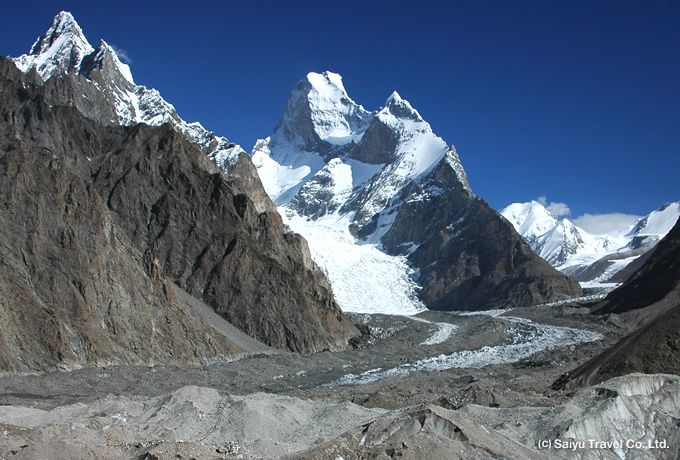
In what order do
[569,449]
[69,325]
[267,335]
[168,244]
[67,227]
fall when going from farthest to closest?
1. [168,244]
2. [267,335]
3. [67,227]
4. [69,325]
5. [569,449]

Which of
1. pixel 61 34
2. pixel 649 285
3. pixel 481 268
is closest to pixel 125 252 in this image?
pixel 649 285

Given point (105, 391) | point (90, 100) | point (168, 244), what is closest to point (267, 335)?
point (168, 244)

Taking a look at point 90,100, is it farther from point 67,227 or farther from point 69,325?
point 69,325

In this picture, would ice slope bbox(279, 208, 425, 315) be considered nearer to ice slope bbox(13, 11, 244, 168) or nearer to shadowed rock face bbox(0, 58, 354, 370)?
shadowed rock face bbox(0, 58, 354, 370)

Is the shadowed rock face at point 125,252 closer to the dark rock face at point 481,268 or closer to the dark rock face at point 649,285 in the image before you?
the dark rock face at point 649,285

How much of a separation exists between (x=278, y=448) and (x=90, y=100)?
107 meters

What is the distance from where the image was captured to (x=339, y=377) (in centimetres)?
5422

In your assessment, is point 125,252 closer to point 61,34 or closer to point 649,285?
point 649,285

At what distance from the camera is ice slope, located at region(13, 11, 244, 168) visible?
126m

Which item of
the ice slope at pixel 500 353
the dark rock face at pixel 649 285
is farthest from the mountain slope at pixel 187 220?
the dark rock face at pixel 649 285

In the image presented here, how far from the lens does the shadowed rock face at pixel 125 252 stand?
47.2 meters

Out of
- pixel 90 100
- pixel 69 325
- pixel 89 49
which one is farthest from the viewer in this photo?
pixel 89 49

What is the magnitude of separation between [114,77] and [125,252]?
85.1 m

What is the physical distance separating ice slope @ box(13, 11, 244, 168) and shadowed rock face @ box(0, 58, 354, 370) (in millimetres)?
19469
